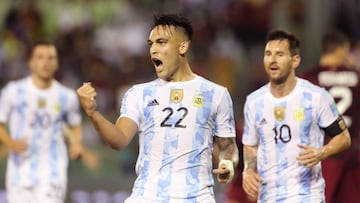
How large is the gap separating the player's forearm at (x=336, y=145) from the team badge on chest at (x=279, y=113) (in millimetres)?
462

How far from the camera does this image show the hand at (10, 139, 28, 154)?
12156 mm

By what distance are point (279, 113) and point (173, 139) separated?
149 centimetres

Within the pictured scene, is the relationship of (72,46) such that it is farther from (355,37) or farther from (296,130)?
(296,130)

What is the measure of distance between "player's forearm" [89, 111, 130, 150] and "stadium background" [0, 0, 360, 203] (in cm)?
888

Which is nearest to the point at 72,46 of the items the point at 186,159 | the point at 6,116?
the point at 6,116

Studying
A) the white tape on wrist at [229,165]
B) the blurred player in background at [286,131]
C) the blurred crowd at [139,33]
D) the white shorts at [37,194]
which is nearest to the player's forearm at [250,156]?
the blurred player in background at [286,131]

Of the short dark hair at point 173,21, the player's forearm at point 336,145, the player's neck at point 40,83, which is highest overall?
the short dark hair at point 173,21

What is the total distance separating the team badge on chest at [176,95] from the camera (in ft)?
30.0

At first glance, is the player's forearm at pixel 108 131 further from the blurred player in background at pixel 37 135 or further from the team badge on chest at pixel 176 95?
the blurred player in background at pixel 37 135

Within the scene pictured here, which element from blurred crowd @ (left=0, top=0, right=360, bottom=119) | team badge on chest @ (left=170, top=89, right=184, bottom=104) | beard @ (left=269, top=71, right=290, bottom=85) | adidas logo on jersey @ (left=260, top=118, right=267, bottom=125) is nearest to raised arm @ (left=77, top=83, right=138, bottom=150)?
team badge on chest @ (left=170, top=89, right=184, bottom=104)

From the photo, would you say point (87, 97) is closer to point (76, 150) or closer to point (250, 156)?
point (250, 156)

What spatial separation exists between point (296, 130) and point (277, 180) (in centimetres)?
43

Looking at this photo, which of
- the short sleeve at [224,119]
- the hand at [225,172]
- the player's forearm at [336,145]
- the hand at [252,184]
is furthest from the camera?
the hand at [252,184]

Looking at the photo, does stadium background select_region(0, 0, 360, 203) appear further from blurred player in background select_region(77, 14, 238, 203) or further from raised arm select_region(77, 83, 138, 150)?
raised arm select_region(77, 83, 138, 150)
